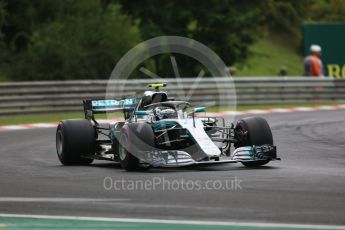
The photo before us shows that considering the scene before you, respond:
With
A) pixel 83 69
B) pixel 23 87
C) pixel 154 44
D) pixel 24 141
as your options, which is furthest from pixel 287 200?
pixel 154 44

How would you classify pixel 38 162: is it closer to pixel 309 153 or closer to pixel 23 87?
pixel 309 153

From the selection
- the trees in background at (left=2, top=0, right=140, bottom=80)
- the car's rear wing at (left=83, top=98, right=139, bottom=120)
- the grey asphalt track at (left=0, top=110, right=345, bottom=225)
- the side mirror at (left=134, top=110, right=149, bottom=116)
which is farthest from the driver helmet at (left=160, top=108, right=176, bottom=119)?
the trees in background at (left=2, top=0, right=140, bottom=80)

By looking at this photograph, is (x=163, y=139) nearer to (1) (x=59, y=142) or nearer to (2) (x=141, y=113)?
(2) (x=141, y=113)

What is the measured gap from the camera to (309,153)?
16.5m

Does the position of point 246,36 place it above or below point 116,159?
above

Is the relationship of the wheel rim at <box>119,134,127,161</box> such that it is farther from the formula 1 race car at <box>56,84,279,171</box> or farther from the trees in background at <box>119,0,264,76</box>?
the trees in background at <box>119,0,264,76</box>

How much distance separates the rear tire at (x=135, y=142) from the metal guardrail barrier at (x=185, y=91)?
43.0ft

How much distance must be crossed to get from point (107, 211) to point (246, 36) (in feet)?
102

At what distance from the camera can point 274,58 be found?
188 ft

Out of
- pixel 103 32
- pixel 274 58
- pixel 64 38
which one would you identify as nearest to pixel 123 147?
pixel 64 38

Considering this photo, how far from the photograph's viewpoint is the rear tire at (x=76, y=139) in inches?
599

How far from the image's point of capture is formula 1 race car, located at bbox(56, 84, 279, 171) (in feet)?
44.7

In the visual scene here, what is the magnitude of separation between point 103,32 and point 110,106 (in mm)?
17433

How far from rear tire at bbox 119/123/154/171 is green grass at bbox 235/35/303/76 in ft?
122
